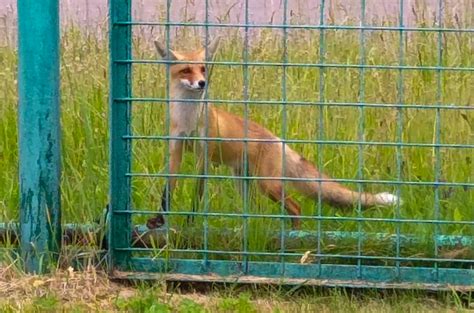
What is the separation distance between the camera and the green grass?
513 centimetres

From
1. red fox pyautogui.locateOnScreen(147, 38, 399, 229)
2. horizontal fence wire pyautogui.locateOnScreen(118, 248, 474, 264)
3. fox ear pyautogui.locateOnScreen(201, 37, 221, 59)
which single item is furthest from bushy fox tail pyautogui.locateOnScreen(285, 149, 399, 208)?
fox ear pyautogui.locateOnScreen(201, 37, 221, 59)

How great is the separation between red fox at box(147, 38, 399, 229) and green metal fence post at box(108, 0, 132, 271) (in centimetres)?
71

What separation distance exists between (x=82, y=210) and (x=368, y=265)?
1.27 meters

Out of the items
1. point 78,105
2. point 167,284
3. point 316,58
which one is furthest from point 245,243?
point 316,58

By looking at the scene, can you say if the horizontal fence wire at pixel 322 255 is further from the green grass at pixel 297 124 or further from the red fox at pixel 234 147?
the red fox at pixel 234 147

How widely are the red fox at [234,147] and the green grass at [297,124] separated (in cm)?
9

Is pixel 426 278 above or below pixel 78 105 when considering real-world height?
below

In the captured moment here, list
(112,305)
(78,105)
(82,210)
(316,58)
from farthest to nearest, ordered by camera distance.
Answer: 1. (316,58)
2. (78,105)
3. (82,210)
4. (112,305)

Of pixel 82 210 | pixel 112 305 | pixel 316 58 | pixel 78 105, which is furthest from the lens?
pixel 316 58

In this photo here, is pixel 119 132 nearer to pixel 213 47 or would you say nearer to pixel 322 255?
pixel 322 255

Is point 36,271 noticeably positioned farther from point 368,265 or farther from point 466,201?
point 466,201

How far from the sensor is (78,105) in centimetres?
619

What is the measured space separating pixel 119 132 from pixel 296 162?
5.00ft

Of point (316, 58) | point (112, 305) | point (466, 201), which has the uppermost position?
point (316, 58)
